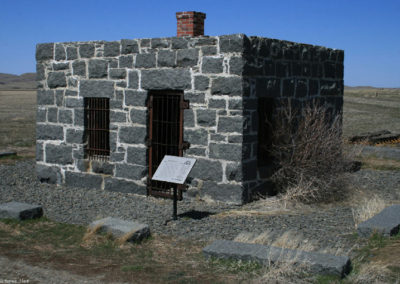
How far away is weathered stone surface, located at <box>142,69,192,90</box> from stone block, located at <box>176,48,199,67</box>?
12 centimetres

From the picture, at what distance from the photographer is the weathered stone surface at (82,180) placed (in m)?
9.68

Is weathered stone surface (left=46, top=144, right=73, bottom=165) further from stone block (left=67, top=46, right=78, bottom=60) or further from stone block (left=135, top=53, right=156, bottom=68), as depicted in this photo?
stone block (left=135, top=53, right=156, bottom=68)

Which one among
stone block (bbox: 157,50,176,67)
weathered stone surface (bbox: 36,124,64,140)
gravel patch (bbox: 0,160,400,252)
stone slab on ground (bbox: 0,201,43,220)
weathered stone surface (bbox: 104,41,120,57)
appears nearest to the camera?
gravel patch (bbox: 0,160,400,252)

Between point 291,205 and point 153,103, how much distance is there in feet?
10.0

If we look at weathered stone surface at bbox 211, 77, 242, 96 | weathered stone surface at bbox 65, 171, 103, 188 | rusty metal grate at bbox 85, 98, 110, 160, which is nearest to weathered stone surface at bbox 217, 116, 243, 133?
weathered stone surface at bbox 211, 77, 242, 96

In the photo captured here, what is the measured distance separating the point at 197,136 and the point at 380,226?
3343mm

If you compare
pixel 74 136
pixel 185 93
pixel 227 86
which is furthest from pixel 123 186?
pixel 227 86

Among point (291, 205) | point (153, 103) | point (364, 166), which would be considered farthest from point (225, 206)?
point (364, 166)

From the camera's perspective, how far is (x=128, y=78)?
9.09m

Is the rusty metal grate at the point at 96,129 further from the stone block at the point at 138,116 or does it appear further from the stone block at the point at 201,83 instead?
the stone block at the point at 201,83

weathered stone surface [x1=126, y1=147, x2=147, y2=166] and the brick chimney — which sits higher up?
the brick chimney

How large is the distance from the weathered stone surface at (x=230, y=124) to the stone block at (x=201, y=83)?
60 centimetres

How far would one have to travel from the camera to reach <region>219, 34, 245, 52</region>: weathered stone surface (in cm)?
788

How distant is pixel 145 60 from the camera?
8891 mm
